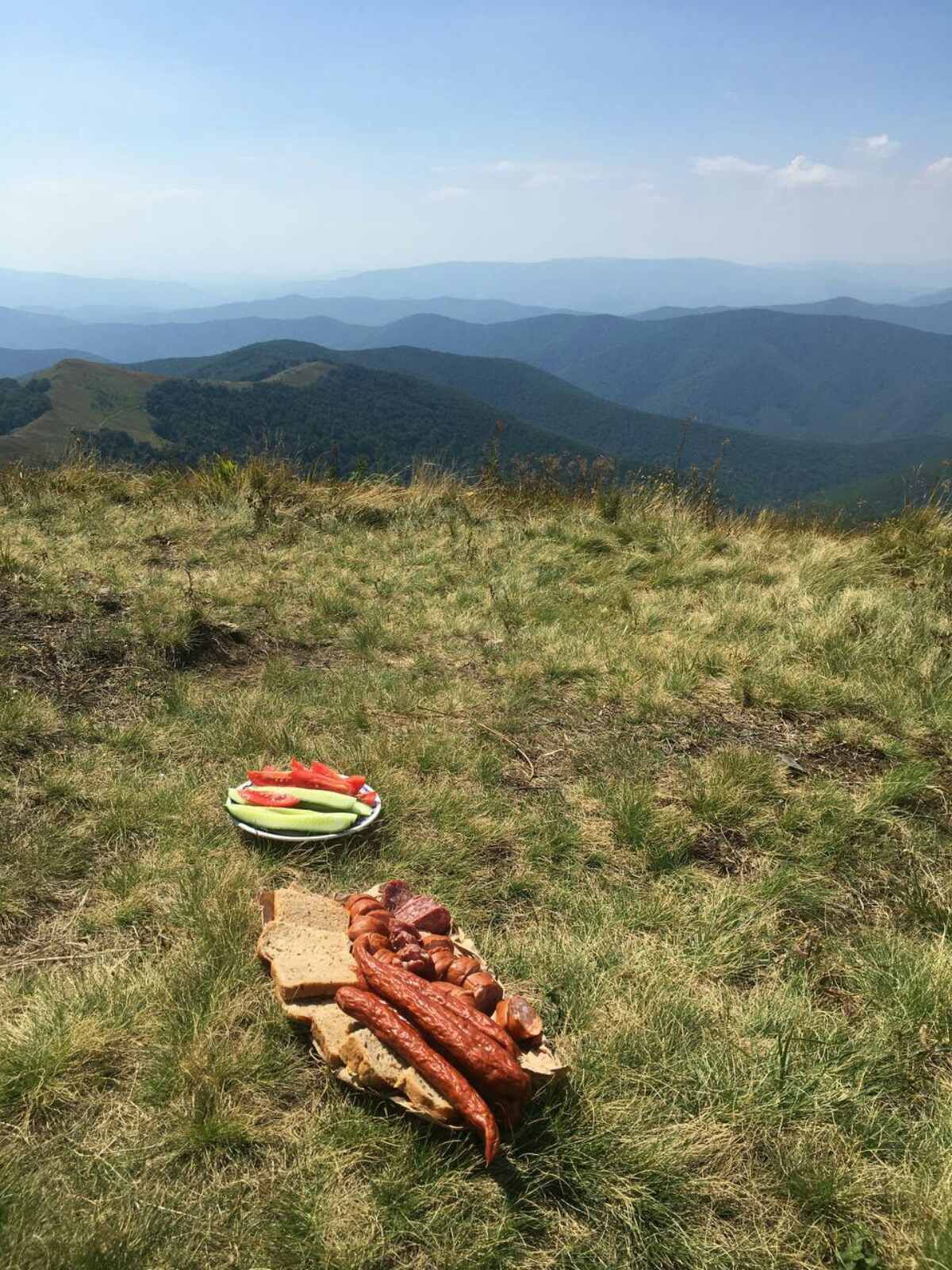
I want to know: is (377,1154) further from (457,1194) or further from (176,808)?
(176,808)

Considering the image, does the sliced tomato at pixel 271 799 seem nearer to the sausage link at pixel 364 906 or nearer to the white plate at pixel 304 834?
the white plate at pixel 304 834

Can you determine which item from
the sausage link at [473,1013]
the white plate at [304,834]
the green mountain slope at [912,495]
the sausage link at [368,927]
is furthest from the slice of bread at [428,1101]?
the green mountain slope at [912,495]

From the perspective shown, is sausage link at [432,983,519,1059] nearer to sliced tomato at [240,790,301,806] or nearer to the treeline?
sliced tomato at [240,790,301,806]

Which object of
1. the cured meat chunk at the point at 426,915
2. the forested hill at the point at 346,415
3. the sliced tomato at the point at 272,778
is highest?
the forested hill at the point at 346,415

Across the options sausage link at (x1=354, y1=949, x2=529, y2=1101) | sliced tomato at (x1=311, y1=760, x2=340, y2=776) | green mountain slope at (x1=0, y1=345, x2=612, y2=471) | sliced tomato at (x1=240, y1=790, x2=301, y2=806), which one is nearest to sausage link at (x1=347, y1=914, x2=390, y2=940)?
sausage link at (x1=354, y1=949, x2=529, y2=1101)

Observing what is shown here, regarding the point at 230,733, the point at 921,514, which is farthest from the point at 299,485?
the point at 921,514

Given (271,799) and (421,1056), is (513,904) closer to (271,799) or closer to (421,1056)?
(421,1056)
